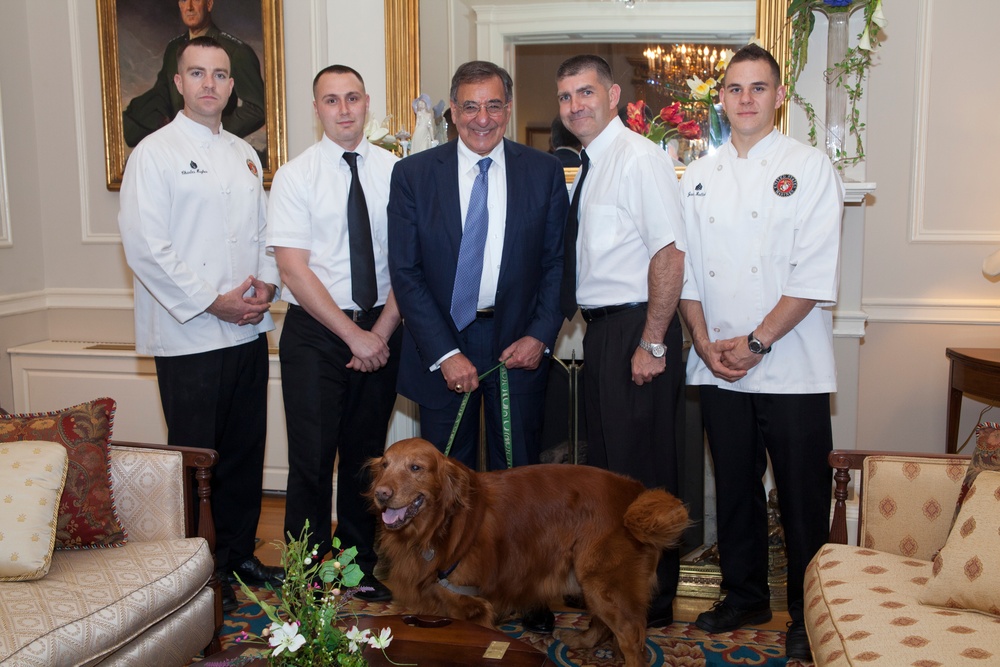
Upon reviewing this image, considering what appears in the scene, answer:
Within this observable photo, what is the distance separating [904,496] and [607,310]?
3.01 feet

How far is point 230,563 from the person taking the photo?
2.98 metres

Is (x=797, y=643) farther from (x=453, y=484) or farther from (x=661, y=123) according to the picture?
(x=661, y=123)

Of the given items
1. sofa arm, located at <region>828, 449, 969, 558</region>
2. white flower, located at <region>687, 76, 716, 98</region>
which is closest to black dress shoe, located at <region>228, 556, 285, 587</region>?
sofa arm, located at <region>828, 449, 969, 558</region>

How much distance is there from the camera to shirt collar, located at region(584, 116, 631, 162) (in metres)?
2.57

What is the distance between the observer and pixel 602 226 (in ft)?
8.25

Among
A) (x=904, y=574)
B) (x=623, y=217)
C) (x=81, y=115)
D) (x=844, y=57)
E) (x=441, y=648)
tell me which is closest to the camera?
(x=441, y=648)

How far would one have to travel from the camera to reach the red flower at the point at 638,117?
139 inches

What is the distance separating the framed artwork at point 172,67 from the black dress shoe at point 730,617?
104 inches

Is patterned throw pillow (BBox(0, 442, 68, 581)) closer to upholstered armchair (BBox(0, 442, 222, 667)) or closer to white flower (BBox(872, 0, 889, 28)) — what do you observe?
upholstered armchair (BBox(0, 442, 222, 667))

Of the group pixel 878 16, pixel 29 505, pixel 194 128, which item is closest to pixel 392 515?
pixel 29 505

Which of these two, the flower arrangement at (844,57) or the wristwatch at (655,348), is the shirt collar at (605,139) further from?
the flower arrangement at (844,57)

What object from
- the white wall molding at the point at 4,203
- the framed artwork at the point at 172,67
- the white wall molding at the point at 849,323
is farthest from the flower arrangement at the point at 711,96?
the white wall molding at the point at 4,203

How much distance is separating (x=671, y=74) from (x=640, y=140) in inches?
45.1

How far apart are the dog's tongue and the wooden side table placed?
2399 mm
